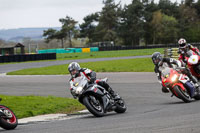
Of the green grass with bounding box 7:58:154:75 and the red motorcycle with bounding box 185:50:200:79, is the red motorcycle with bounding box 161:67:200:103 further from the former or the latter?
the green grass with bounding box 7:58:154:75

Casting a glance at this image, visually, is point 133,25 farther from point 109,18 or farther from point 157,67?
point 157,67

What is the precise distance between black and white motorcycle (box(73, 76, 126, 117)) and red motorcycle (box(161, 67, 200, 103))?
2.23 metres

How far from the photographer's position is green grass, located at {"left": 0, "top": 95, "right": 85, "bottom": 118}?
11953 mm

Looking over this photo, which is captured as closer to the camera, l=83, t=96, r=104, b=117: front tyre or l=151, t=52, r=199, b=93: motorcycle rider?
l=83, t=96, r=104, b=117: front tyre

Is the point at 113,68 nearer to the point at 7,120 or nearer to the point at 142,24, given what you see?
the point at 7,120

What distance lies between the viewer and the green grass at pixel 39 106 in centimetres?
1195

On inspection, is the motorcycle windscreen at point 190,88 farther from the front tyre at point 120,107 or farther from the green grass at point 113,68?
the green grass at point 113,68

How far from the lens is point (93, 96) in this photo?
1024 cm

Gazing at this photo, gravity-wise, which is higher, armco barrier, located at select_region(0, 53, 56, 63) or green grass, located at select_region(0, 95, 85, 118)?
green grass, located at select_region(0, 95, 85, 118)

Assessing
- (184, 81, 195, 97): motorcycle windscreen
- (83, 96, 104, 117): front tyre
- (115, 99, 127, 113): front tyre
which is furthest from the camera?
(184, 81, 195, 97): motorcycle windscreen

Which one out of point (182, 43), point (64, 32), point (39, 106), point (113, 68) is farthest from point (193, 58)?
point (64, 32)

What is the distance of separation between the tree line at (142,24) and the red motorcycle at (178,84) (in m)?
77.6

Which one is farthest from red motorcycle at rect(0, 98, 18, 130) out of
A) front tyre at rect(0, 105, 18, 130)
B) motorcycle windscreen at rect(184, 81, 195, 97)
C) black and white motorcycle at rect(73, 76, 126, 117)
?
motorcycle windscreen at rect(184, 81, 195, 97)

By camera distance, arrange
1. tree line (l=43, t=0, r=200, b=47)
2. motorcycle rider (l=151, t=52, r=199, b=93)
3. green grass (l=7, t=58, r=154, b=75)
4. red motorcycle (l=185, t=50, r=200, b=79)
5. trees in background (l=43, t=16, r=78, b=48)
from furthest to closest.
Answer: trees in background (l=43, t=16, r=78, b=48) < tree line (l=43, t=0, r=200, b=47) < green grass (l=7, t=58, r=154, b=75) < red motorcycle (l=185, t=50, r=200, b=79) < motorcycle rider (l=151, t=52, r=199, b=93)
